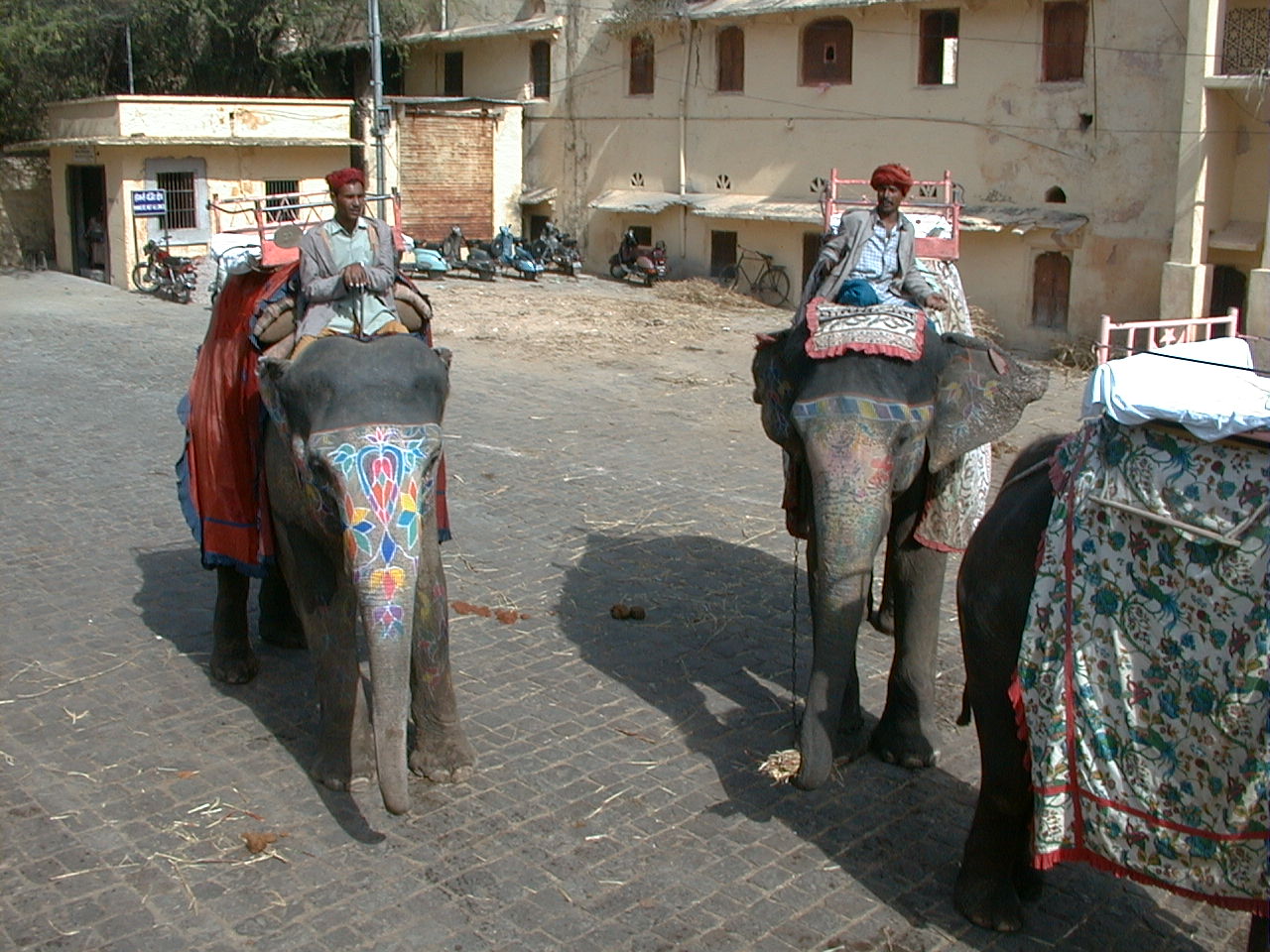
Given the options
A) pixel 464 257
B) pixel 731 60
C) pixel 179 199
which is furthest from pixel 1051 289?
pixel 179 199

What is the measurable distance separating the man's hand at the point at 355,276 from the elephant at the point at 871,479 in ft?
5.74

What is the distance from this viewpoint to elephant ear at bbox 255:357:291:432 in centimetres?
511

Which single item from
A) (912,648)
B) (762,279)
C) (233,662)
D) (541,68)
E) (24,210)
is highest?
(541,68)

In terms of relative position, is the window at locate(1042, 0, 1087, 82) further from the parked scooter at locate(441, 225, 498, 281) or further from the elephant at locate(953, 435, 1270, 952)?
the elephant at locate(953, 435, 1270, 952)

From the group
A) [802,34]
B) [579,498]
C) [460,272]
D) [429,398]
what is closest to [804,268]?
[802,34]

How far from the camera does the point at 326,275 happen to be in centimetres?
577

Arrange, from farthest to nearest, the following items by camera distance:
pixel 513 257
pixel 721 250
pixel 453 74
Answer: pixel 453 74 < pixel 513 257 < pixel 721 250

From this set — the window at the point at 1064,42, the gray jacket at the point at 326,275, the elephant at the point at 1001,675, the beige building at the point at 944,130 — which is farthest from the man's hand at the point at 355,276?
the window at the point at 1064,42

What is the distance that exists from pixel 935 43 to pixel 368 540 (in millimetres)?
19794

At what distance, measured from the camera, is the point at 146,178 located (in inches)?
991

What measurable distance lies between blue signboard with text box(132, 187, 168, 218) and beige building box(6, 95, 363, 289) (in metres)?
0.03

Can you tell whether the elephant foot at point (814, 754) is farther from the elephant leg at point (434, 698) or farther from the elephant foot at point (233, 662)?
the elephant foot at point (233, 662)

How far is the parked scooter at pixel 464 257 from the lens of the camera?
26672 millimetres

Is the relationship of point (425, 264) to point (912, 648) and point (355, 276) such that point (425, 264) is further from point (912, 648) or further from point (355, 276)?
point (912, 648)
